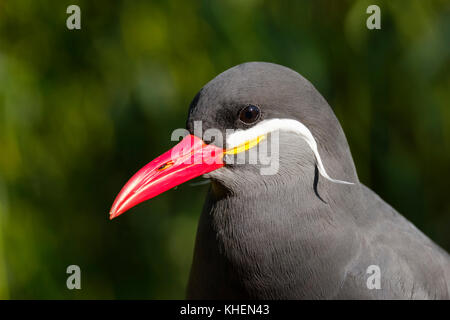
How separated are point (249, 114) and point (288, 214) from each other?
0.27 m

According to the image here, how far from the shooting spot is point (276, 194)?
1.64 metres

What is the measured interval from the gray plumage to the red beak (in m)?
0.04

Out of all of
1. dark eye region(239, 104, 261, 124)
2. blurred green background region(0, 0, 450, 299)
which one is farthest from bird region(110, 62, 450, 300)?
blurred green background region(0, 0, 450, 299)

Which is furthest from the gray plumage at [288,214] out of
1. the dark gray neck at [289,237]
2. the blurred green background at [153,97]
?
the blurred green background at [153,97]

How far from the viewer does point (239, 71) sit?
5.23 feet

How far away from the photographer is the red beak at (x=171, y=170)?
1.57 meters

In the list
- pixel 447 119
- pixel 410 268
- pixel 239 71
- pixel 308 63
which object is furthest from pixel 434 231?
pixel 239 71

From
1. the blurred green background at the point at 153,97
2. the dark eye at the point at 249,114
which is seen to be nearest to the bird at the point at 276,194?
the dark eye at the point at 249,114

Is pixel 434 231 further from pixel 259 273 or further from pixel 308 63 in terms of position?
pixel 259 273

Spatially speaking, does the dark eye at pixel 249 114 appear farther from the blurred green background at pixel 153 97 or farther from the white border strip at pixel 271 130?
the blurred green background at pixel 153 97

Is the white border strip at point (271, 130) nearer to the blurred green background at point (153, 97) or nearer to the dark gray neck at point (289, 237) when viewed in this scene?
the dark gray neck at point (289, 237)

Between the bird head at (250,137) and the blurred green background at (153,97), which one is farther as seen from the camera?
the blurred green background at (153,97)

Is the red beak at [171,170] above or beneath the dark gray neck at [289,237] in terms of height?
A: above

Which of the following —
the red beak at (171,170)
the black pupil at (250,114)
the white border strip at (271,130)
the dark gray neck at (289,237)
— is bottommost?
the dark gray neck at (289,237)
